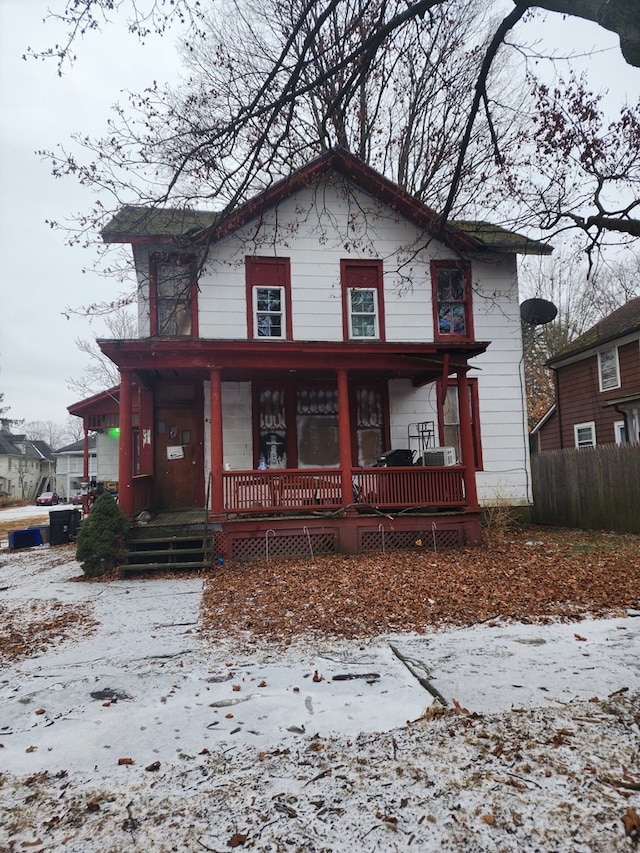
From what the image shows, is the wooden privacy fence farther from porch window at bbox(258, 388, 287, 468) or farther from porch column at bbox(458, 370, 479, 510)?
porch window at bbox(258, 388, 287, 468)

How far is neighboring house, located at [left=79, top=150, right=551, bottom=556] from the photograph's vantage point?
31.5ft

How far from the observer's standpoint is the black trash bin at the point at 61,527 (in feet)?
45.2

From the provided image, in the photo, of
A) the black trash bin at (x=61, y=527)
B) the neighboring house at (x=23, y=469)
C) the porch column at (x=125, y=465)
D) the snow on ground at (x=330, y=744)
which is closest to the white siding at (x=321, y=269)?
the porch column at (x=125, y=465)

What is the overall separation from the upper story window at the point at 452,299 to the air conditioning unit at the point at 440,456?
3126 millimetres

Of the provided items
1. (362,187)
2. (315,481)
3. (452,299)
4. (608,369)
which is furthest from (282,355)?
(608,369)

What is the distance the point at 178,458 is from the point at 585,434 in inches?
586

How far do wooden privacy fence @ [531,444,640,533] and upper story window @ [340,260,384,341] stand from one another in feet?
19.6

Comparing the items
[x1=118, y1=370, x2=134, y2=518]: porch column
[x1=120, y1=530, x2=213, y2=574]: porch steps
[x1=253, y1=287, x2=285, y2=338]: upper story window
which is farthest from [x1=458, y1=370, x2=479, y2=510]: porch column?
[x1=118, y1=370, x2=134, y2=518]: porch column

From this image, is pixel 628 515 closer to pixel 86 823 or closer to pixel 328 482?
pixel 328 482

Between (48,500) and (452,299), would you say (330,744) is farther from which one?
(48,500)

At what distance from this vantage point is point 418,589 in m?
6.47

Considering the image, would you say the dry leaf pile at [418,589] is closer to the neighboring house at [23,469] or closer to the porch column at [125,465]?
the porch column at [125,465]

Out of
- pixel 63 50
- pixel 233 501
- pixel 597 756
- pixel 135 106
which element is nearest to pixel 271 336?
pixel 233 501

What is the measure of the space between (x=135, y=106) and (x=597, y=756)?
7.05m
